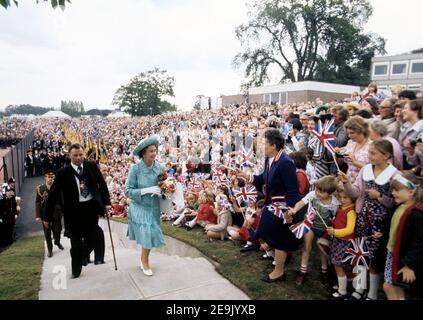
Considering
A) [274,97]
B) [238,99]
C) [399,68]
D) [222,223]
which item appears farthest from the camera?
[399,68]

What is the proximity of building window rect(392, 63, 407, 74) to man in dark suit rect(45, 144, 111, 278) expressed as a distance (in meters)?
46.2

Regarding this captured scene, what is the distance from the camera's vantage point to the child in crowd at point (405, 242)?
2.83 m

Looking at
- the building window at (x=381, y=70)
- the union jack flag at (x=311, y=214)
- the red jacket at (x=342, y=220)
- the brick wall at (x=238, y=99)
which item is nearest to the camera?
the red jacket at (x=342, y=220)

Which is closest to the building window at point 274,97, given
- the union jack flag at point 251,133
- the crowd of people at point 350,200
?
the union jack flag at point 251,133

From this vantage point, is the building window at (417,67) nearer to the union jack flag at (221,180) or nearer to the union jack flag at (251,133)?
the union jack flag at (251,133)

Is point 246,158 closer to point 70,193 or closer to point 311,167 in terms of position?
point 311,167

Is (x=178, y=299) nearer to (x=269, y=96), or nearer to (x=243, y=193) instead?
(x=243, y=193)

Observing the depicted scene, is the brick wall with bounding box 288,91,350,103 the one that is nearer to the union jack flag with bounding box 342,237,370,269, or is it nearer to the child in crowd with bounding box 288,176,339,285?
the child in crowd with bounding box 288,176,339,285

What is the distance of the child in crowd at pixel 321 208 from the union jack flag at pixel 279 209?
0.18 m

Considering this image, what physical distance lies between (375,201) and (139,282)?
10.3 feet

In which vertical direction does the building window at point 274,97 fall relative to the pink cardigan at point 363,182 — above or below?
above

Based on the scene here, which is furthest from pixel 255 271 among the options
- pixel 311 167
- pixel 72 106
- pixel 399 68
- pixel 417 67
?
pixel 72 106

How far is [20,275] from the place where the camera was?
16.3ft

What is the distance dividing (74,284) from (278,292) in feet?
8.94
